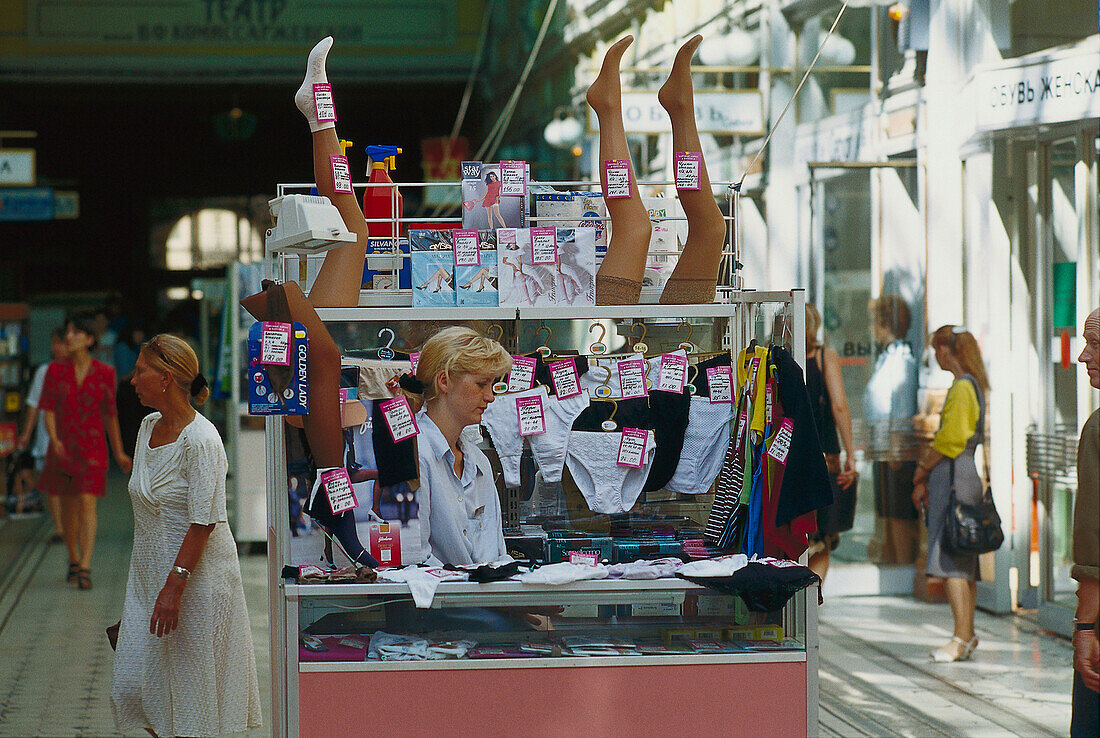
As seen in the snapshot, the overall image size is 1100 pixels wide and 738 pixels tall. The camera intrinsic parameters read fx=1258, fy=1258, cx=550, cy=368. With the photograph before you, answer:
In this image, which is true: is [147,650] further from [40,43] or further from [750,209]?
[40,43]

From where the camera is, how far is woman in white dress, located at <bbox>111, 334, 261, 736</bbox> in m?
4.25

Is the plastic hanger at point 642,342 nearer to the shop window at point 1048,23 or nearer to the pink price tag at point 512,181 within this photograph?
the pink price tag at point 512,181

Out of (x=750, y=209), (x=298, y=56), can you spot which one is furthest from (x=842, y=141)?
(x=298, y=56)

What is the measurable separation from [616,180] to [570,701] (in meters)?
1.64

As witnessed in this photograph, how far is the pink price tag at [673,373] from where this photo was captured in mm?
4199

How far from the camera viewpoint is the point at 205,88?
59.3 feet

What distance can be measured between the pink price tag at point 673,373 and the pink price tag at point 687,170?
1.87 feet

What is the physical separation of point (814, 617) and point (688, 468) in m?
0.76

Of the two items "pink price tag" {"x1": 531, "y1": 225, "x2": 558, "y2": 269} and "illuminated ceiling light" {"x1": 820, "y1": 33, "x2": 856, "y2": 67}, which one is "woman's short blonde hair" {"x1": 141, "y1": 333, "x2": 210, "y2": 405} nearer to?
"pink price tag" {"x1": 531, "y1": 225, "x2": 558, "y2": 269}

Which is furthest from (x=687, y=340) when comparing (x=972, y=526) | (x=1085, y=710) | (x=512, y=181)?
(x=972, y=526)

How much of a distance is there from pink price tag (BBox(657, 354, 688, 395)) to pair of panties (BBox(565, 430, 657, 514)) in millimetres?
169

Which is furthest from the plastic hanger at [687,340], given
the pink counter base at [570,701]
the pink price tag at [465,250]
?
the pink counter base at [570,701]

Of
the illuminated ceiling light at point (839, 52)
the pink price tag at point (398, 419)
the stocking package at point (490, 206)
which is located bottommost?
the pink price tag at point (398, 419)

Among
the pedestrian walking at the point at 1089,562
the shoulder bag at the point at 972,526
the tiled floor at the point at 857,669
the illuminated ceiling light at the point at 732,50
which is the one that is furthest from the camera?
the illuminated ceiling light at the point at 732,50
